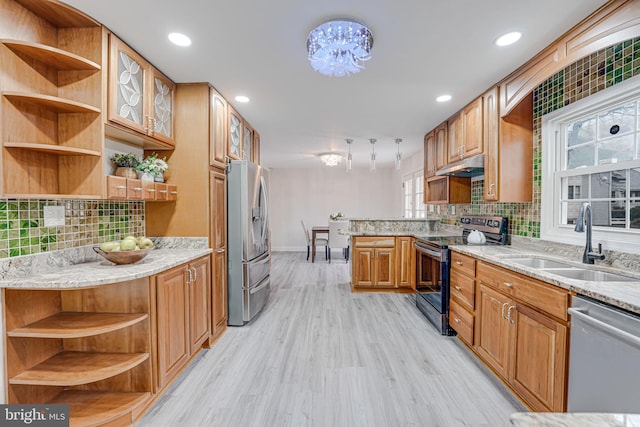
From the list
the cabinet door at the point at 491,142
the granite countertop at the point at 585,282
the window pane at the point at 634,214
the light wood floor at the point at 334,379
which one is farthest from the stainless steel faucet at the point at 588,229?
the light wood floor at the point at 334,379

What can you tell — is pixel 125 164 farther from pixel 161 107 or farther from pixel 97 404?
pixel 97 404

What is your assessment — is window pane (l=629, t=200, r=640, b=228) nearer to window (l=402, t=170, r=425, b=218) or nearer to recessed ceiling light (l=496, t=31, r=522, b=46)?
recessed ceiling light (l=496, t=31, r=522, b=46)

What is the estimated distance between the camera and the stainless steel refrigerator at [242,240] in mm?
2957

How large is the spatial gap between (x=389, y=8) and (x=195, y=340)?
106 inches

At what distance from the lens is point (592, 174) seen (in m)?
2.17

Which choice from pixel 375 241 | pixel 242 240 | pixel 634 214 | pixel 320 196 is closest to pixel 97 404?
pixel 242 240

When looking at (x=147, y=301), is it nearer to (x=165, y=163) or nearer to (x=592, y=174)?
(x=165, y=163)

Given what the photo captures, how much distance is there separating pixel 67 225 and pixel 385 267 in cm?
352

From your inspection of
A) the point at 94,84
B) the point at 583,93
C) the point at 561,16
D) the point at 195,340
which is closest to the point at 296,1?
the point at 94,84

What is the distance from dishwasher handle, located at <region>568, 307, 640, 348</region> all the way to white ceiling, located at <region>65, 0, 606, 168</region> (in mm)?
1641

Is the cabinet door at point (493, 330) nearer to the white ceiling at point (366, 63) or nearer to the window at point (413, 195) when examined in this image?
the white ceiling at point (366, 63)

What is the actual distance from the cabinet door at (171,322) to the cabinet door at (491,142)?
2.72 m

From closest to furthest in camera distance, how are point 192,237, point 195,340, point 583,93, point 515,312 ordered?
point 515,312, point 583,93, point 195,340, point 192,237

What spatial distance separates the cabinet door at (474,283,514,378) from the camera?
197cm
